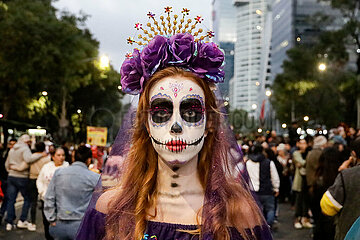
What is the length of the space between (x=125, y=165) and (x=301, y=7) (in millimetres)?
75744

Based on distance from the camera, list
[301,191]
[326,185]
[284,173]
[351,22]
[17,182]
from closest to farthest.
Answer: [326,185], [17,182], [301,191], [284,173], [351,22]

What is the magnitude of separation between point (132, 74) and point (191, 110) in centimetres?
41

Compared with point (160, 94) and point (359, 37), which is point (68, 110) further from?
point (160, 94)

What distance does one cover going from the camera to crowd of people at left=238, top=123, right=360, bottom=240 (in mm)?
4355

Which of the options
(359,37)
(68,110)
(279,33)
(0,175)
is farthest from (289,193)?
(279,33)

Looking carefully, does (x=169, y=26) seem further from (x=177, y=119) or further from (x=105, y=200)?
(x=105, y=200)

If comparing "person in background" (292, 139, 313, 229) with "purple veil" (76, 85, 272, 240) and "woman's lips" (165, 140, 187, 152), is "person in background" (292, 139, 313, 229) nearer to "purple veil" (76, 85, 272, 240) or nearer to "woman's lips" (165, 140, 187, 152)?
"purple veil" (76, 85, 272, 240)

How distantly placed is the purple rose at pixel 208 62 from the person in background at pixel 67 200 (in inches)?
136

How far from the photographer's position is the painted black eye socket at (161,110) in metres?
2.51

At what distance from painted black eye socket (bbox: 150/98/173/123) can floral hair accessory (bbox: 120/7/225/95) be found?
143mm

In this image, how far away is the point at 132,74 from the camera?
2.62 meters

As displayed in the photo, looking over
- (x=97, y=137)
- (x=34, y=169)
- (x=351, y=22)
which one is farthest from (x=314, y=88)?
(x=34, y=169)

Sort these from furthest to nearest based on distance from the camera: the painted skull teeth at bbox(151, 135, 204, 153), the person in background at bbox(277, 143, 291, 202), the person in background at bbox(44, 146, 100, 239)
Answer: the person in background at bbox(277, 143, 291, 202), the person in background at bbox(44, 146, 100, 239), the painted skull teeth at bbox(151, 135, 204, 153)

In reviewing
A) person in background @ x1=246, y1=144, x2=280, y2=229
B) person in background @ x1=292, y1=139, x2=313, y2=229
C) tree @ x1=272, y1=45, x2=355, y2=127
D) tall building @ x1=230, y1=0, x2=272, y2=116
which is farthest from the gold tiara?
tall building @ x1=230, y1=0, x2=272, y2=116
